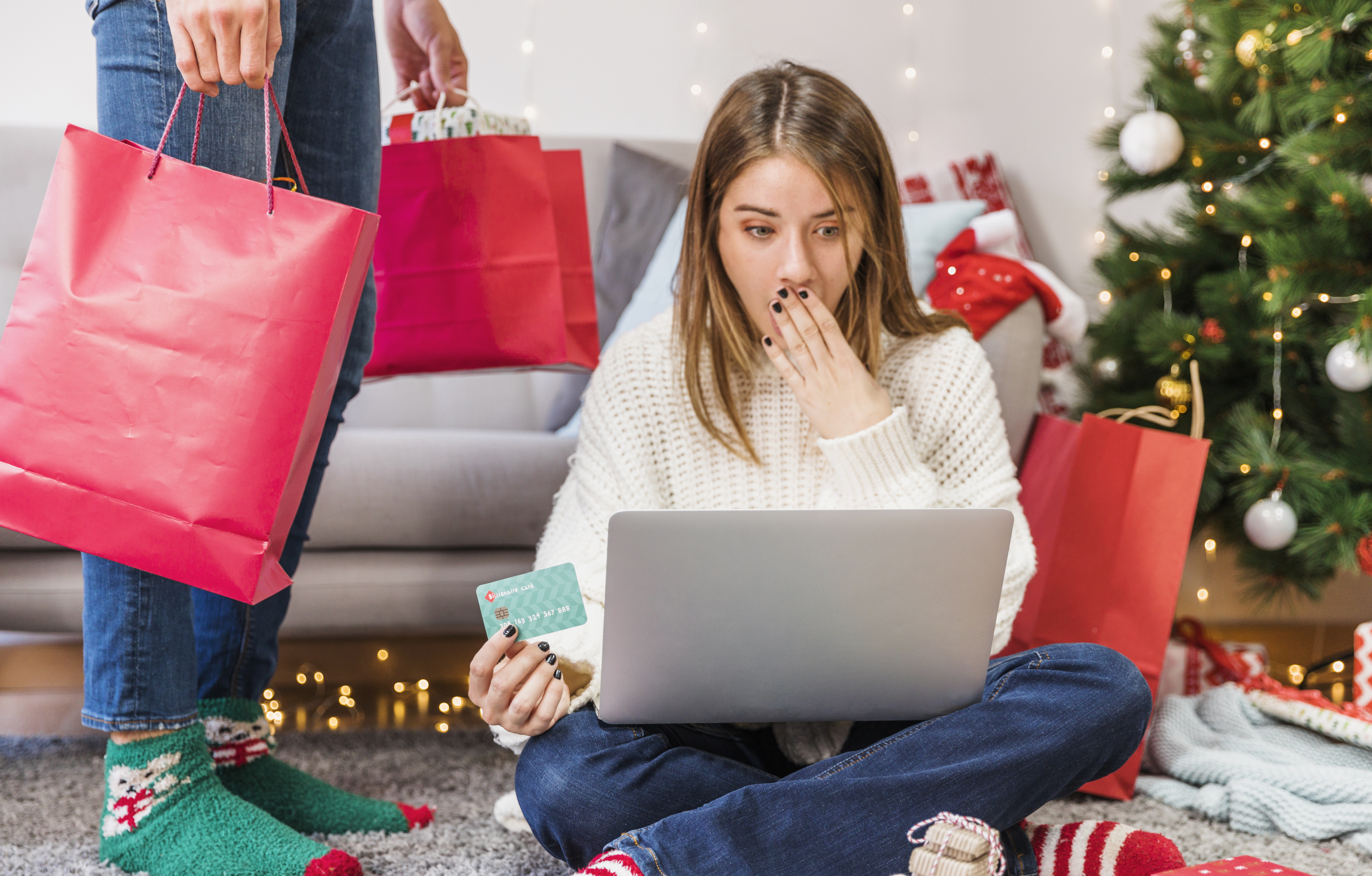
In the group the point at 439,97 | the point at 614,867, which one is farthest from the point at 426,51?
the point at 614,867

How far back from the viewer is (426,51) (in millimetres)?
1185

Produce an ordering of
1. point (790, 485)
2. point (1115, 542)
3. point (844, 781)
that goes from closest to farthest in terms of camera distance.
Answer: point (844, 781) < point (790, 485) < point (1115, 542)

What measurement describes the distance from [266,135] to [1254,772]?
132cm

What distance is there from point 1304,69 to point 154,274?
4.93 ft

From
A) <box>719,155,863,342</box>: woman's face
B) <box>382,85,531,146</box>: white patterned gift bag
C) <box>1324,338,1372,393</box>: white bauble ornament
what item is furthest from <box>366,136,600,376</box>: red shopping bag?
<box>1324,338,1372,393</box>: white bauble ornament

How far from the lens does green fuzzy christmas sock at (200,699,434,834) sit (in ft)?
3.37

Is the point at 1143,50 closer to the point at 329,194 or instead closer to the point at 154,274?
the point at 329,194

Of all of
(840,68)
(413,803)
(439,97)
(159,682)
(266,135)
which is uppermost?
(840,68)

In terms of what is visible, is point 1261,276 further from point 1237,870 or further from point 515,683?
point 515,683

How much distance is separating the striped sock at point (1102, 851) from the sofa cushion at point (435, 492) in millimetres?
760

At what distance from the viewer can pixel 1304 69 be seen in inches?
54.9

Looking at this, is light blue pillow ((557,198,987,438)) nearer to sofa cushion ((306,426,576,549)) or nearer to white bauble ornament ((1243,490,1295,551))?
sofa cushion ((306,426,576,549))

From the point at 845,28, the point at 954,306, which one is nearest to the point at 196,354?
the point at 954,306

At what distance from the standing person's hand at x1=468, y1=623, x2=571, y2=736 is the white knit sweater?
0.13 meters
